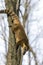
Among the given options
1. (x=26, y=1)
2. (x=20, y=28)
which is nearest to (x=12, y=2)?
(x=20, y=28)

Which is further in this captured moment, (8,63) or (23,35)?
(8,63)

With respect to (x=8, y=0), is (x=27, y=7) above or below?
below

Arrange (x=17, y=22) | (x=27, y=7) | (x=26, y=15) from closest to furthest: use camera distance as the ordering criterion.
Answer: (x=17, y=22)
(x=26, y=15)
(x=27, y=7)

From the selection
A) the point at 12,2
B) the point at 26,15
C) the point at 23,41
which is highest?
the point at 23,41

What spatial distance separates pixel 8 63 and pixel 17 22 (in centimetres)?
192

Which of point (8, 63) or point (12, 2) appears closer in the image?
point (8, 63)

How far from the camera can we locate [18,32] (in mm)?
913

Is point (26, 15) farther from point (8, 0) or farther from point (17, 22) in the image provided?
point (17, 22)

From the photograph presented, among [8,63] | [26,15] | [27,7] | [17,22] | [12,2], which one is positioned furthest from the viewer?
[27,7]

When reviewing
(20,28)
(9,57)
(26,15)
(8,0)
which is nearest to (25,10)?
(26,15)

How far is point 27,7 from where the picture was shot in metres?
Answer: 5.73

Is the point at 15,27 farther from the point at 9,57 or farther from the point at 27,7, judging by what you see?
the point at 27,7

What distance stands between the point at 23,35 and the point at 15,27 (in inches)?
2.1

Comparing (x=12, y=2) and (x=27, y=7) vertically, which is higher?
(x=12, y=2)
